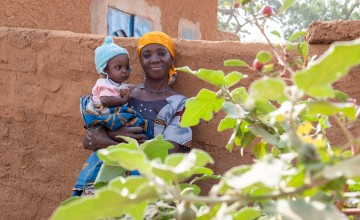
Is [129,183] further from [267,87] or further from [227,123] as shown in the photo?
[227,123]

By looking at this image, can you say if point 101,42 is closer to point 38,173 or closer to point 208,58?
point 208,58

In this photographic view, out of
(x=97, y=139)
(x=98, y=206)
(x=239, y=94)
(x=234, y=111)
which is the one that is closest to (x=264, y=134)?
(x=234, y=111)

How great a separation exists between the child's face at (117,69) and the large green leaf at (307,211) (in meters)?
2.35

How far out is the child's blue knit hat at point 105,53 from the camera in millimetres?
3189

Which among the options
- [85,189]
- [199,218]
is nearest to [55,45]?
[85,189]

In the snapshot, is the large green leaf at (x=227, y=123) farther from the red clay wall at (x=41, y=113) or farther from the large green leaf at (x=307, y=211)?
the red clay wall at (x=41, y=113)

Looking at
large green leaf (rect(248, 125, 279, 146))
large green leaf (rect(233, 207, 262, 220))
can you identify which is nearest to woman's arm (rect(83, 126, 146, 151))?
large green leaf (rect(248, 125, 279, 146))

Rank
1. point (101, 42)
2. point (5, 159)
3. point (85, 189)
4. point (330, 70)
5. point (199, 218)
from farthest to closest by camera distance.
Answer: point (5, 159)
point (101, 42)
point (85, 189)
point (199, 218)
point (330, 70)

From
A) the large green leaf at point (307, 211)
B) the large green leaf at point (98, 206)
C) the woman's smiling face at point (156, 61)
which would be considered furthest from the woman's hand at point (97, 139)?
the large green leaf at point (307, 211)

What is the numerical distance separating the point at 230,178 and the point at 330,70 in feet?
0.65

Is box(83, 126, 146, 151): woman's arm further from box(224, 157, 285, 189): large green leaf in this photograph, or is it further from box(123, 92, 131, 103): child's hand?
box(224, 157, 285, 189): large green leaf

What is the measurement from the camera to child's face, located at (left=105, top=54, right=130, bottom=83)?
3197 millimetres

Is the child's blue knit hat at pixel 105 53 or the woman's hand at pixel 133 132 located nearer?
the woman's hand at pixel 133 132

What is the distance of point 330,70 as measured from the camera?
0.90m
